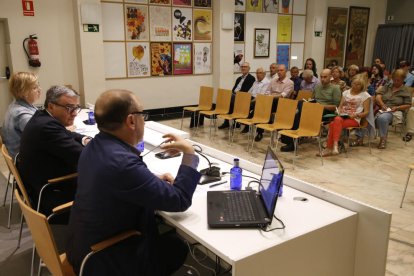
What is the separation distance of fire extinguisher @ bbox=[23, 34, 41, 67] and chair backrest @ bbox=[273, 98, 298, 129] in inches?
166

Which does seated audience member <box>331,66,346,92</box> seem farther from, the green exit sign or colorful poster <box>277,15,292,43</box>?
the green exit sign

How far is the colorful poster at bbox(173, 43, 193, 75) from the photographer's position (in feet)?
26.2

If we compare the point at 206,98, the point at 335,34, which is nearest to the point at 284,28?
the point at 335,34

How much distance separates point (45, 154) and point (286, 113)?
3.64 metres

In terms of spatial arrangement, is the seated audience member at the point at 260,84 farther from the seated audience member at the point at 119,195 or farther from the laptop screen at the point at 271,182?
the seated audience member at the point at 119,195

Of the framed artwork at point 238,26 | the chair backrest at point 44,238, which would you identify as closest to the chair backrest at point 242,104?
the framed artwork at point 238,26

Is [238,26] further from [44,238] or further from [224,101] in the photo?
[44,238]

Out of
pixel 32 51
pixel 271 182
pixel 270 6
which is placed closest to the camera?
pixel 271 182

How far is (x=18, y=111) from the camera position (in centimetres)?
302

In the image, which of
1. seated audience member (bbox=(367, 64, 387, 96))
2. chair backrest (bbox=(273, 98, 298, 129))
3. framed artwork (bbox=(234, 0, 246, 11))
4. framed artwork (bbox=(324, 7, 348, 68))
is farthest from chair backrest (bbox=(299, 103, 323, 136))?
framed artwork (bbox=(324, 7, 348, 68))

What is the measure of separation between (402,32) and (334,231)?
10.6 meters

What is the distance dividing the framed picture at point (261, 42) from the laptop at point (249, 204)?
7466mm

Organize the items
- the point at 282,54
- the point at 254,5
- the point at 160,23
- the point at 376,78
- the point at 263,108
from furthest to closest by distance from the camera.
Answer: the point at 282,54
the point at 254,5
the point at 160,23
the point at 376,78
the point at 263,108

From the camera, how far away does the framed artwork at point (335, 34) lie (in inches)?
400
